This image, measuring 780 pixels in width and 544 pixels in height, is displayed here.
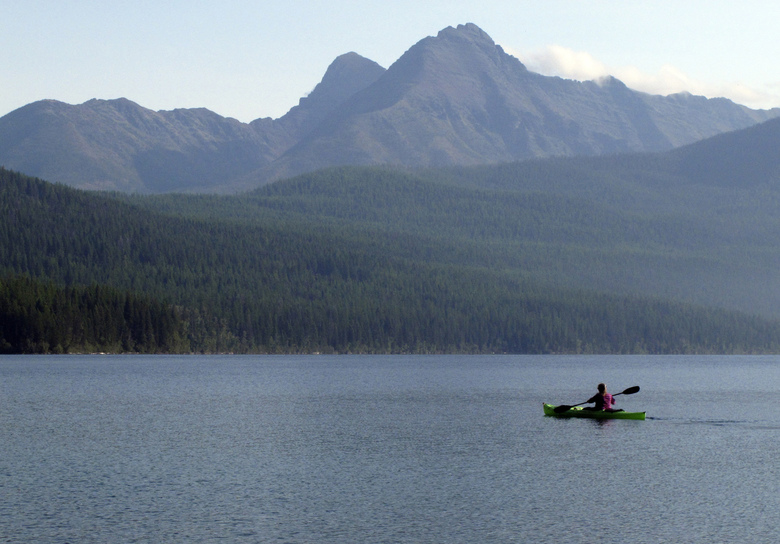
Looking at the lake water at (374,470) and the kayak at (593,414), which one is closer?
the lake water at (374,470)

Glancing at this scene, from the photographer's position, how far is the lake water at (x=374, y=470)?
143ft

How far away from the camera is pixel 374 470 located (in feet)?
190

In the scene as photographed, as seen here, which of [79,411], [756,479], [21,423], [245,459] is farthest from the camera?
[79,411]

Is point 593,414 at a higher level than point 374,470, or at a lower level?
higher

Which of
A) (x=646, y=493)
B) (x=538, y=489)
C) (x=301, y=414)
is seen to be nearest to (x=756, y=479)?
(x=646, y=493)

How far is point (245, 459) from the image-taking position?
6144 centimetres

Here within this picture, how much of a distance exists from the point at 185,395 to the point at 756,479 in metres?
66.0

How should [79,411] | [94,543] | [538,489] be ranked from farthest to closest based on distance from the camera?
[79,411] < [538,489] < [94,543]

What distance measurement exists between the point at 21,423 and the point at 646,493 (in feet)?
154

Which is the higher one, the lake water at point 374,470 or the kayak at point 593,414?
the kayak at point 593,414

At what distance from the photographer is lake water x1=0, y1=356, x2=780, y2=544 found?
43.7 metres

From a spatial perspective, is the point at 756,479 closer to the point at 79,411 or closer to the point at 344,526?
the point at 344,526

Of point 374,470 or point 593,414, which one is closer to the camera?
point 374,470

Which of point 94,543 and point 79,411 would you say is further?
point 79,411
